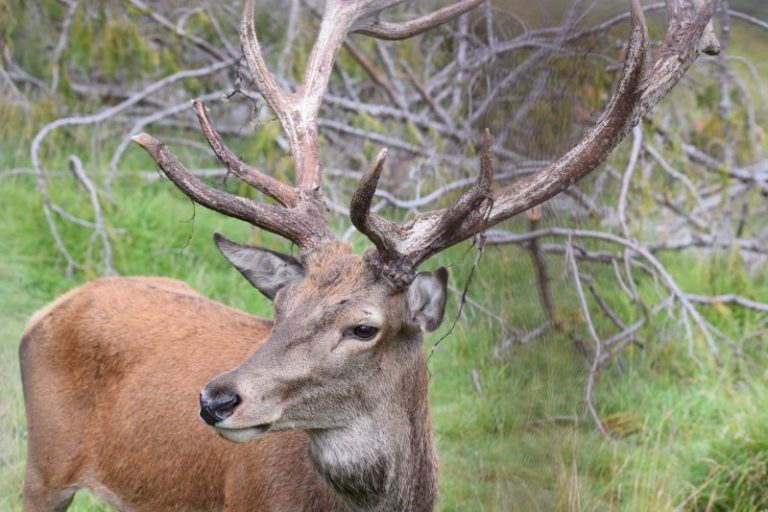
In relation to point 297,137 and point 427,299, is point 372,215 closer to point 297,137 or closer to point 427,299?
point 427,299

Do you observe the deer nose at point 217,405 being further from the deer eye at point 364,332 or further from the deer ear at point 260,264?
the deer ear at point 260,264

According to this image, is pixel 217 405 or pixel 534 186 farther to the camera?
pixel 534 186

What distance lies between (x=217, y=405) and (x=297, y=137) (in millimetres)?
1427

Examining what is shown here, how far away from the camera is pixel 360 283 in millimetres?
3592

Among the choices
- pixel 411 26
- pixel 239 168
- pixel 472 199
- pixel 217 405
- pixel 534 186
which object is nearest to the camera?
pixel 217 405

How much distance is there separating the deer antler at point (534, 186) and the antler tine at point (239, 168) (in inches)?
21.2

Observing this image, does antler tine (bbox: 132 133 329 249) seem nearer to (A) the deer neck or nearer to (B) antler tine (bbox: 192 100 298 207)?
(B) antler tine (bbox: 192 100 298 207)

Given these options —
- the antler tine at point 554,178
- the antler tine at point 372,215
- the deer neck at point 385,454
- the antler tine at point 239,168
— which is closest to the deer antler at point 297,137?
the antler tine at point 239,168

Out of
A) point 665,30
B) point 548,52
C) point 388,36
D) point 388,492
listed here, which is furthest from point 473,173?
point 548,52

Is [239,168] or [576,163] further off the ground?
[576,163]

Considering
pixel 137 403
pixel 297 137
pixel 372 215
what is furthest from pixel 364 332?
pixel 137 403

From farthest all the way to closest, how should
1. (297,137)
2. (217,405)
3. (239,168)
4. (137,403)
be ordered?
(137,403) → (297,137) → (239,168) → (217,405)

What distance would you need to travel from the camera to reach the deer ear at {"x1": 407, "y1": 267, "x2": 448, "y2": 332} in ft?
11.8

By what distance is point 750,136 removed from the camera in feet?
21.0
